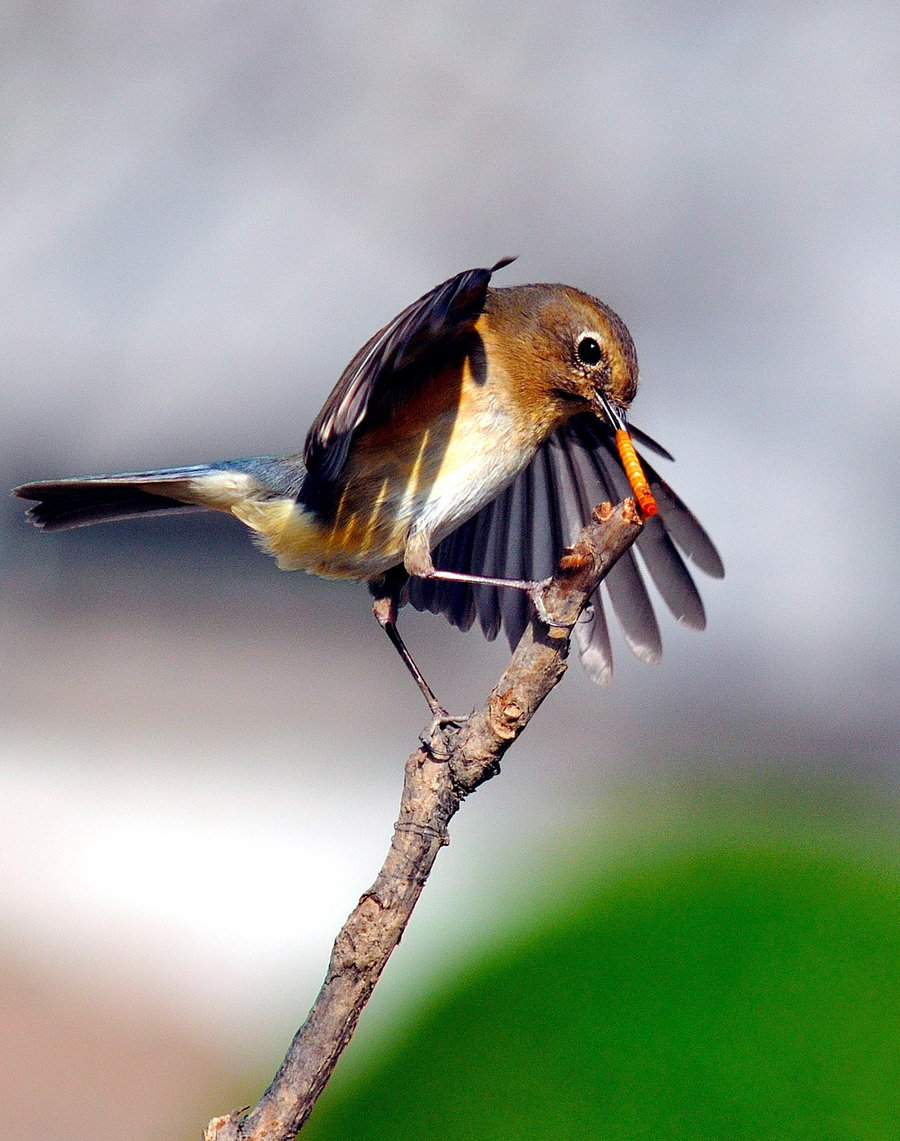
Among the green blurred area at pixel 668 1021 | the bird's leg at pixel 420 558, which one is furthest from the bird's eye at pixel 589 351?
the green blurred area at pixel 668 1021

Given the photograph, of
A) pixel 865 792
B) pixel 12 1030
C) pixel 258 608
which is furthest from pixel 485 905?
pixel 258 608

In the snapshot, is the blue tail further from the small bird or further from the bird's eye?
the bird's eye

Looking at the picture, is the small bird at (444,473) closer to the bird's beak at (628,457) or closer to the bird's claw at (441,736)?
the bird's beak at (628,457)

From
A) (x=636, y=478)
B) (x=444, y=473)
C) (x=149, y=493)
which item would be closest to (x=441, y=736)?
(x=636, y=478)

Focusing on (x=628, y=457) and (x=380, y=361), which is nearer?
(x=380, y=361)

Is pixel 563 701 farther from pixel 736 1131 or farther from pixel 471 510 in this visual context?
pixel 471 510

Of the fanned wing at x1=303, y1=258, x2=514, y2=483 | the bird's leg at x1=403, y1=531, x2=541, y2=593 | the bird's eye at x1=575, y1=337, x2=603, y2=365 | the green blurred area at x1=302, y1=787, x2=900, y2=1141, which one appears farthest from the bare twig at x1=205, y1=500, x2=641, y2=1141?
the green blurred area at x1=302, y1=787, x2=900, y2=1141

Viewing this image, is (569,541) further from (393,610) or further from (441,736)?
(441,736)
